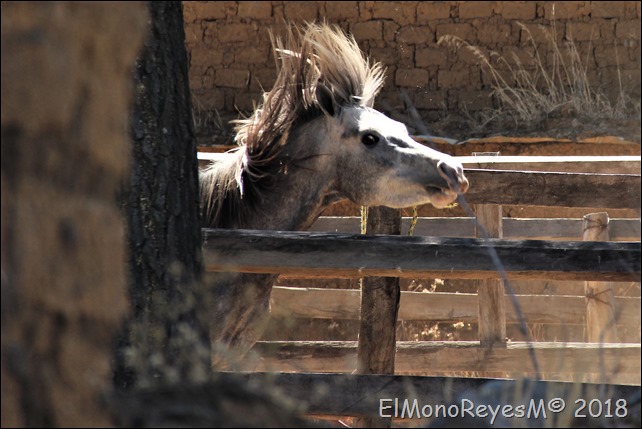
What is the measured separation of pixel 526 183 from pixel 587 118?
15.7ft

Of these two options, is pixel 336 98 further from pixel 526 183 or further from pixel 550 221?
pixel 550 221

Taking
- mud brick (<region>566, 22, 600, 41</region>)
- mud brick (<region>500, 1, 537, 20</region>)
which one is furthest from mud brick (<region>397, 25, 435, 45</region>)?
mud brick (<region>566, 22, 600, 41</region>)

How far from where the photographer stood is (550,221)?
23.9 ft

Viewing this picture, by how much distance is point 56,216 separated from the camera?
1920 millimetres

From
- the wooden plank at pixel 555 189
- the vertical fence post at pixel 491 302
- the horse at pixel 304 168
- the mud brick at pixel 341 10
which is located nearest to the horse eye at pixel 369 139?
the horse at pixel 304 168

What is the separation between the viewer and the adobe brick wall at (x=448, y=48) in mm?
9641

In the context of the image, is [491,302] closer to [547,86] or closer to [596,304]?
[596,304]

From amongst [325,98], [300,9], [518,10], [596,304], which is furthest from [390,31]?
[325,98]

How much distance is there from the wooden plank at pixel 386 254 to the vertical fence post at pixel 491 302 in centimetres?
193

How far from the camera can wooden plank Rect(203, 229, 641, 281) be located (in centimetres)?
367

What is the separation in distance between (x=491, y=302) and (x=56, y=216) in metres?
4.10

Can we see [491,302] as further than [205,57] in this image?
No

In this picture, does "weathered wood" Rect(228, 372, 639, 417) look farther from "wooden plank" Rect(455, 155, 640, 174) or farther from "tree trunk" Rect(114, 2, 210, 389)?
"wooden plank" Rect(455, 155, 640, 174)

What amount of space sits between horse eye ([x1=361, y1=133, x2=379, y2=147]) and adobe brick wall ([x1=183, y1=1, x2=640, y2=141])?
5.09 metres
